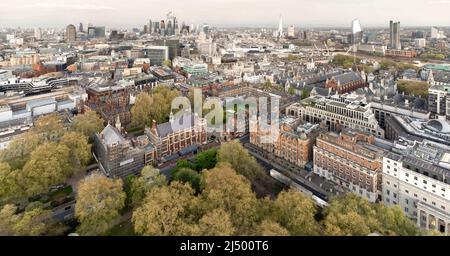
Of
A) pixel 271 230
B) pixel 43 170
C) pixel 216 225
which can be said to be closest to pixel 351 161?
pixel 271 230

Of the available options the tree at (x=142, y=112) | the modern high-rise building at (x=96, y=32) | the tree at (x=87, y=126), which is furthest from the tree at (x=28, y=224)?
the modern high-rise building at (x=96, y=32)

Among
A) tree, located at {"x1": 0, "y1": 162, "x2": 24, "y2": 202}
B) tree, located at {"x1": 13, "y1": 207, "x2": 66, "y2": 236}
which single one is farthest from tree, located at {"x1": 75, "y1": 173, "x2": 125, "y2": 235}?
tree, located at {"x1": 0, "y1": 162, "x2": 24, "y2": 202}

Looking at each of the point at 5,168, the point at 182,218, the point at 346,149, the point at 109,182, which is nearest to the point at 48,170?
the point at 5,168

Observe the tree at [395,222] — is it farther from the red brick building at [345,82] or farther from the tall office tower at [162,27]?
the tall office tower at [162,27]

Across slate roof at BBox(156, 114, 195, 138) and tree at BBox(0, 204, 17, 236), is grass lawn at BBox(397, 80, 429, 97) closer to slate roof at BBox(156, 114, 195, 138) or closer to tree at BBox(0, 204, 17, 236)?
slate roof at BBox(156, 114, 195, 138)

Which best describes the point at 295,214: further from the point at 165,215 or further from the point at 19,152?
the point at 19,152
